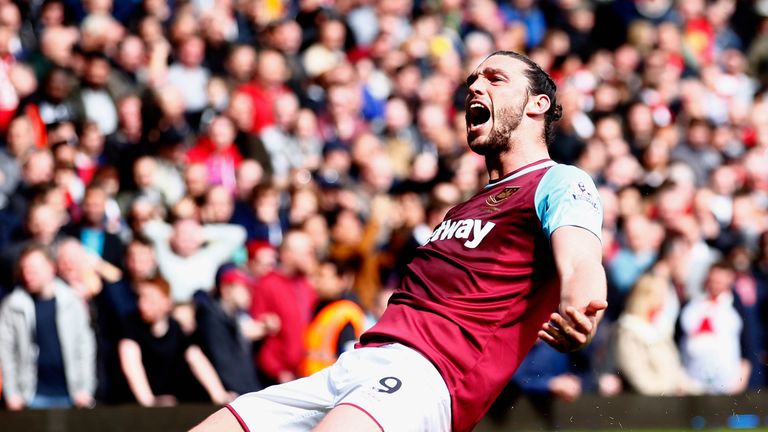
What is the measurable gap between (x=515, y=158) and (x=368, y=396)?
4.05 feet

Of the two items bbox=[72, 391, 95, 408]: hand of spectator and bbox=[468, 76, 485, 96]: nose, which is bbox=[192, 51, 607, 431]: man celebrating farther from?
bbox=[72, 391, 95, 408]: hand of spectator

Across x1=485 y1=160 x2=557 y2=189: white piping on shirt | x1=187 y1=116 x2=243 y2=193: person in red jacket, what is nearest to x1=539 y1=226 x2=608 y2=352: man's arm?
x1=485 y1=160 x2=557 y2=189: white piping on shirt

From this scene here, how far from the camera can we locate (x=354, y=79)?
13977 mm

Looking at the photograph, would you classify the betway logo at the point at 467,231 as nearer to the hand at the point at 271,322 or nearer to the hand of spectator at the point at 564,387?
the hand at the point at 271,322

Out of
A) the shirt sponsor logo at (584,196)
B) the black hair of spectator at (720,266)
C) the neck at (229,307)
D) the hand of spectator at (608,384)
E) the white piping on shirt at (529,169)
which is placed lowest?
the hand of spectator at (608,384)

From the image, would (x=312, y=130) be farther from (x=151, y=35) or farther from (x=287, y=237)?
(x=287, y=237)

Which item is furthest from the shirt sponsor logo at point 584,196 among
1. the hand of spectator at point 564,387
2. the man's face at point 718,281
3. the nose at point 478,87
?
the man's face at point 718,281

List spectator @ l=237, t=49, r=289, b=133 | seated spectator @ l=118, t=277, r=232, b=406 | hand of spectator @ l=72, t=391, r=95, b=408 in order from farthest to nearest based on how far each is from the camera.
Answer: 1. spectator @ l=237, t=49, r=289, b=133
2. seated spectator @ l=118, t=277, r=232, b=406
3. hand of spectator @ l=72, t=391, r=95, b=408

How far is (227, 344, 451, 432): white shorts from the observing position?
4.72m

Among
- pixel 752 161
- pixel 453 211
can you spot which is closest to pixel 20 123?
pixel 453 211

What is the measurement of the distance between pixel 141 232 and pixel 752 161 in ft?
24.9

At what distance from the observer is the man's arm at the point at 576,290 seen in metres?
4.09

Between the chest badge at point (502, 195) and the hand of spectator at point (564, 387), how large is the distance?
6.01 metres

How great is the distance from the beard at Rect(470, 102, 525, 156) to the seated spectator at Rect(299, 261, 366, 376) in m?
4.89
